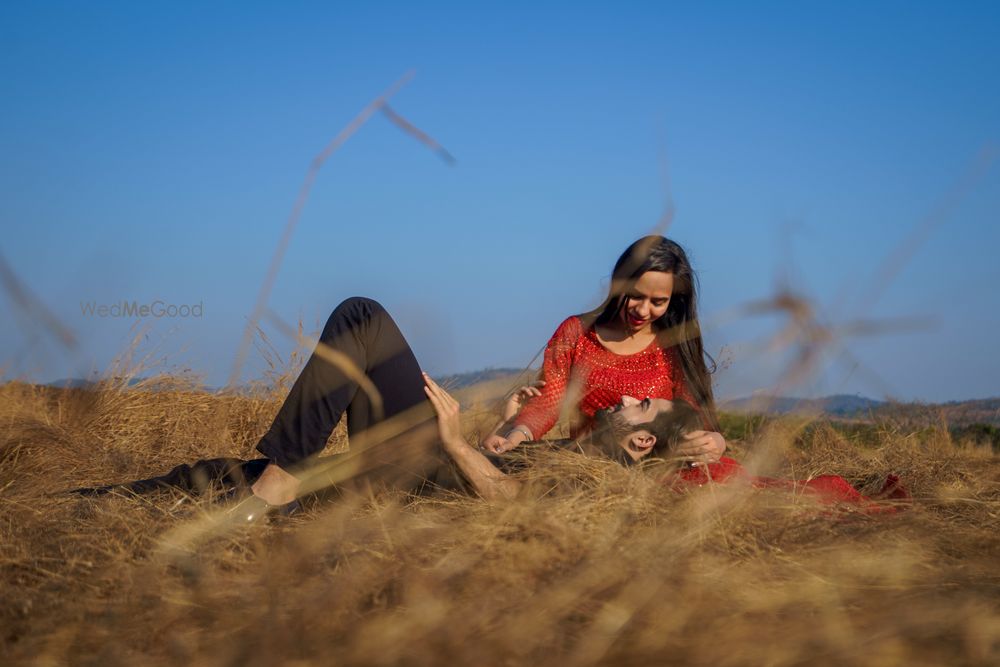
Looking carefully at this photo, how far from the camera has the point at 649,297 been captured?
3.49 m

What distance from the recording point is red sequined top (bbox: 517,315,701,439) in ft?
12.0

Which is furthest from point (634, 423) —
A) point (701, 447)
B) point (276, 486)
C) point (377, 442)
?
point (276, 486)

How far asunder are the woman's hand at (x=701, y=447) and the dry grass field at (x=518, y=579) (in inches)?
11.2

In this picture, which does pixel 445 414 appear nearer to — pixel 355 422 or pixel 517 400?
pixel 355 422

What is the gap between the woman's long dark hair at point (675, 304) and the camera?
11.3 ft

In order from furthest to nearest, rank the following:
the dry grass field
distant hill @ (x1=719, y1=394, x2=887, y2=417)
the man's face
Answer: the man's face, distant hill @ (x1=719, y1=394, x2=887, y2=417), the dry grass field

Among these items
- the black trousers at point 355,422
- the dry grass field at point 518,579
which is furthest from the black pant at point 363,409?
the dry grass field at point 518,579

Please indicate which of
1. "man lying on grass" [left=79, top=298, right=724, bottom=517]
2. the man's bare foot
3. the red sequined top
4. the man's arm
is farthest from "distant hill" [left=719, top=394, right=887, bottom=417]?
the man's bare foot

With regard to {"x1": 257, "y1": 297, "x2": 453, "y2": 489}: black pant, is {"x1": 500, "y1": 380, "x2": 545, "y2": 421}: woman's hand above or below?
below

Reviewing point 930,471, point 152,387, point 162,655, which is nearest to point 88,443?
point 152,387

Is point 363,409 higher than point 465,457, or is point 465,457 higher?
point 363,409

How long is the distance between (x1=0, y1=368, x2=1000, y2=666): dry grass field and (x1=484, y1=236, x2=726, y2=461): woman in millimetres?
704

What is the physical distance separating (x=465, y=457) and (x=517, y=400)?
3.27ft

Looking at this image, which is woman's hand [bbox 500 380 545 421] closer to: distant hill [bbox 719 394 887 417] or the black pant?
the black pant
